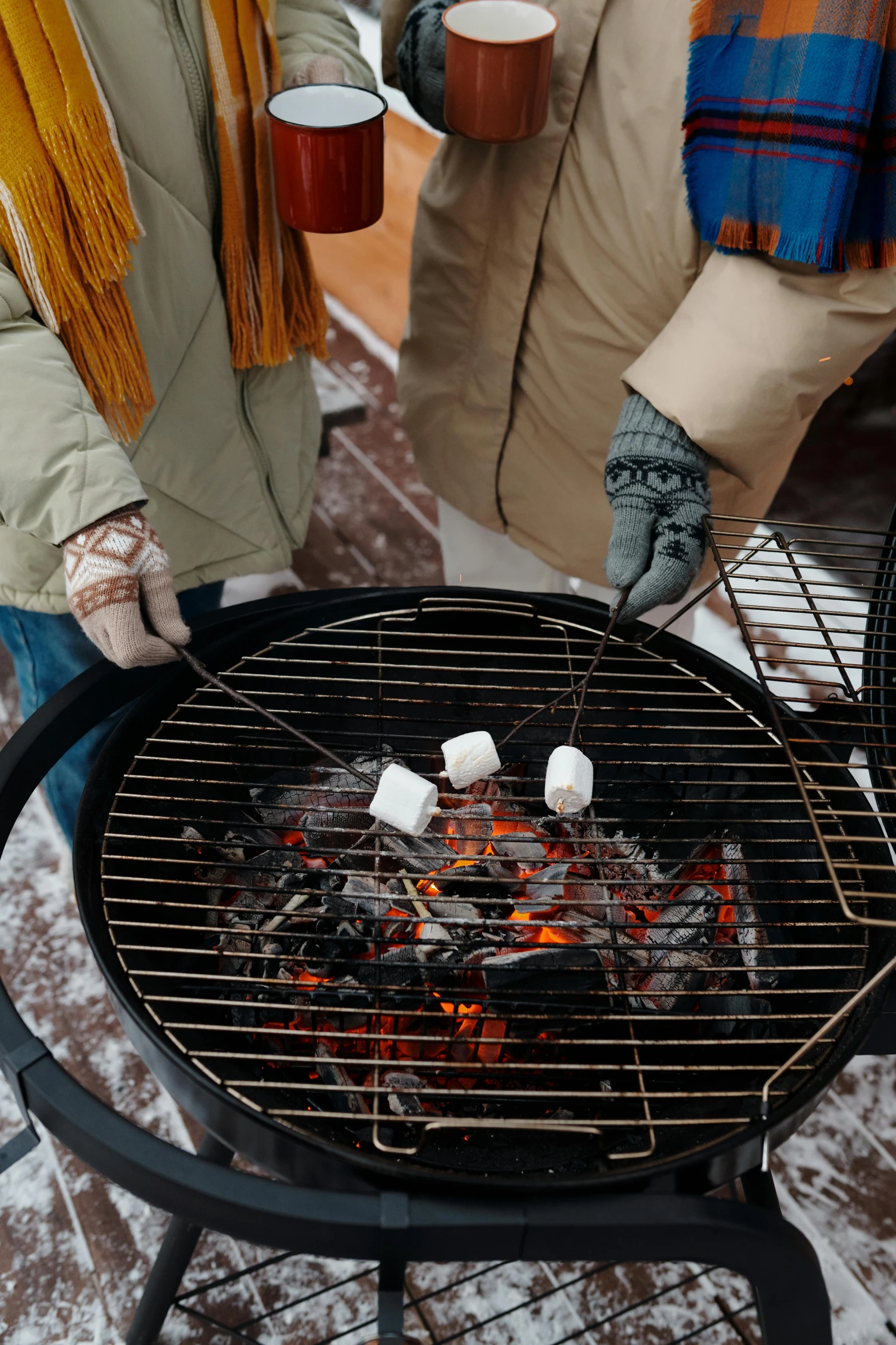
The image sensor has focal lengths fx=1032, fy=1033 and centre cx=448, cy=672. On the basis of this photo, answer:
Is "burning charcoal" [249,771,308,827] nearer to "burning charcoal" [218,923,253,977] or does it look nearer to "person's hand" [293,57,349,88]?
"burning charcoal" [218,923,253,977]

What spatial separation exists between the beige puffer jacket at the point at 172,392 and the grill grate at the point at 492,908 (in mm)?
241

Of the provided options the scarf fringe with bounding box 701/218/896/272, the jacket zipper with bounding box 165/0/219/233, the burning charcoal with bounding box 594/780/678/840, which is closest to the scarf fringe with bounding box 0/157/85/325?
the jacket zipper with bounding box 165/0/219/233

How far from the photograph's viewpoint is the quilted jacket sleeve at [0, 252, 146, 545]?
0.93 metres

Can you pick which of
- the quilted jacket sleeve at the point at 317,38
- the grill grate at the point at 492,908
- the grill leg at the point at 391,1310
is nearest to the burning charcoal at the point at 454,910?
the grill grate at the point at 492,908

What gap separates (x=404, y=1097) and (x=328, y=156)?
0.94 meters

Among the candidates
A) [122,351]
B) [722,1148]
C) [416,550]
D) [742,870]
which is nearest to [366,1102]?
[722,1148]

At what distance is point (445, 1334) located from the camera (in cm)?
130

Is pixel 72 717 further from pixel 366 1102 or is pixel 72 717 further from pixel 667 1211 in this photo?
pixel 667 1211

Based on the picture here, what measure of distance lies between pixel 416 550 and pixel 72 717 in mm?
1578

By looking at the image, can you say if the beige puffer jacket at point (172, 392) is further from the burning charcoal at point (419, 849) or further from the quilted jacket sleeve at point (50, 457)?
the burning charcoal at point (419, 849)

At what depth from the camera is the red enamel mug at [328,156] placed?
1.08 meters

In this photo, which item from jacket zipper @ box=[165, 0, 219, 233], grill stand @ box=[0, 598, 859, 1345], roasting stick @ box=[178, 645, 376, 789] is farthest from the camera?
jacket zipper @ box=[165, 0, 219, 233]

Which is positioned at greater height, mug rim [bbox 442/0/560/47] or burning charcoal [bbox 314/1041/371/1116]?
mug rim [bbox 442/0/560/47]

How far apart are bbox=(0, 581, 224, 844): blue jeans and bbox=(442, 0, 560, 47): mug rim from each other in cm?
71
